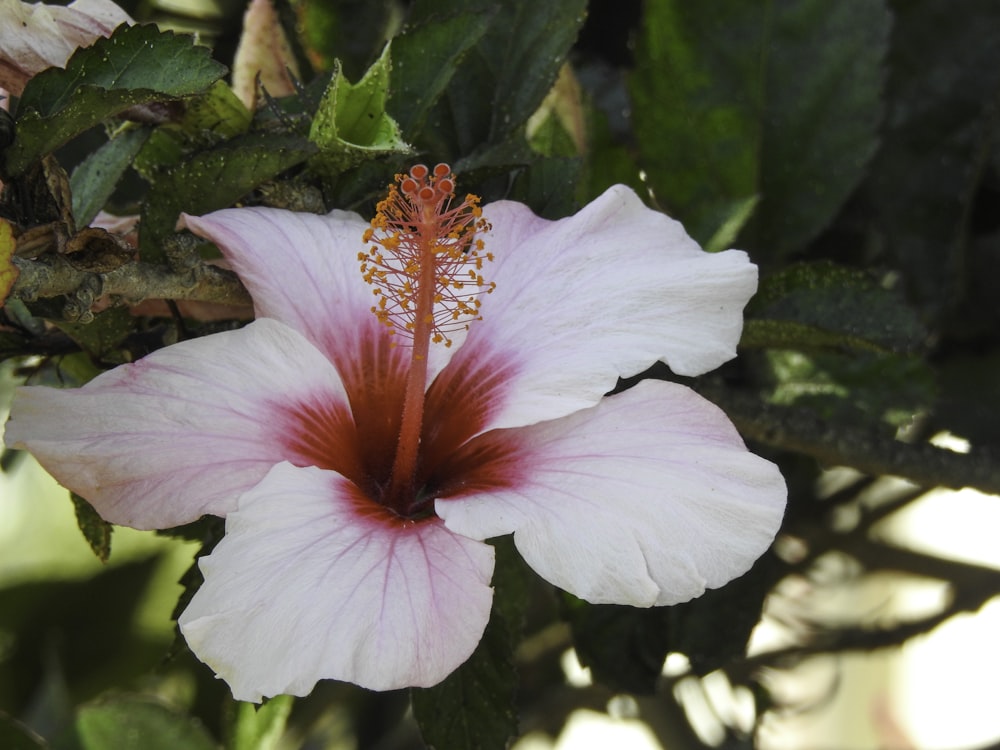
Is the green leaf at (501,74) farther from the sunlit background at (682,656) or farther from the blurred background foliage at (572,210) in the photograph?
the sunlit background at (682,656)

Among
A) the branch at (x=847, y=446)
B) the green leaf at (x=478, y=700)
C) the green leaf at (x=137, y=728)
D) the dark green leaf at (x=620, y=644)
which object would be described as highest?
the branch at (x=847, y=446)

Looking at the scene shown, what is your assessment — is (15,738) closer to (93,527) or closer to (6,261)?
(93,527)

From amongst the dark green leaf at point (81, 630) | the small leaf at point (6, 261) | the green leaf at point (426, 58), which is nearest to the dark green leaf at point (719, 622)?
the green leaf at point (426, 58)

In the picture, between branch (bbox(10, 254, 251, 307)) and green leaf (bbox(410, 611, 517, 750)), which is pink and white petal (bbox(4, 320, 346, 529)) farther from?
green leaf (bbox(410, 611, 517, 750))

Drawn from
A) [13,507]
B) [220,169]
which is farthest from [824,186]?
[13,507]

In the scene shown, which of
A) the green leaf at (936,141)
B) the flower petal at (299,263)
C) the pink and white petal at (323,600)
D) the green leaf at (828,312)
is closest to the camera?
the pink and white petal at (323,600)
